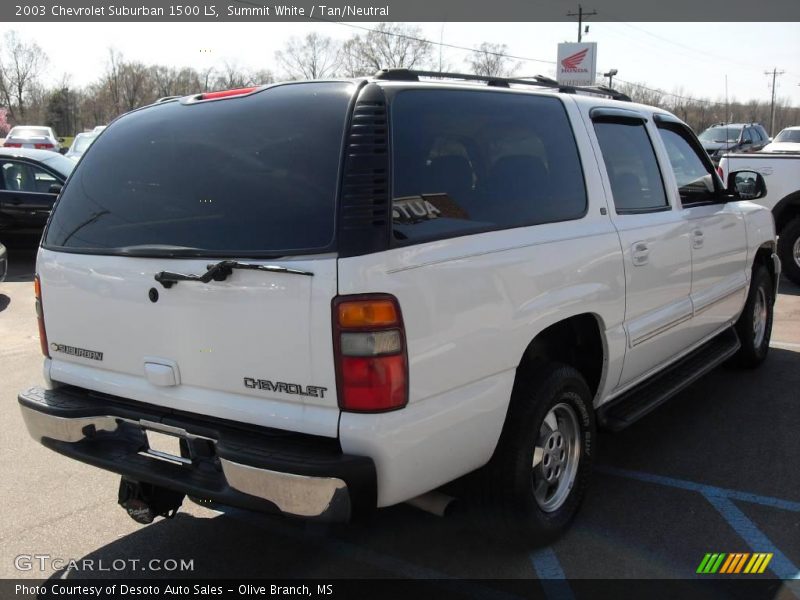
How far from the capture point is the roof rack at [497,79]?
3.04 m

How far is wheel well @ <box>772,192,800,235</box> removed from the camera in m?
9.55

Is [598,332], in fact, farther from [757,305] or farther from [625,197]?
[757,305]

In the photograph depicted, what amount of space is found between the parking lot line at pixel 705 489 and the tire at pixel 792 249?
6.76 meters

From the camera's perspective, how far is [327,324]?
2.45m

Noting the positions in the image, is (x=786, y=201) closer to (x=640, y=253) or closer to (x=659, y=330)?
(x=659, y=330)

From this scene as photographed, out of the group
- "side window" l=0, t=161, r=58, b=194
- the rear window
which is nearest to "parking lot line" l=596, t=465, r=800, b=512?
the rear window

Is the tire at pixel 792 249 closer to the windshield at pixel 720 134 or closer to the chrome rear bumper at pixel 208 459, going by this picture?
the chrome rear bumper at pixel 208 459

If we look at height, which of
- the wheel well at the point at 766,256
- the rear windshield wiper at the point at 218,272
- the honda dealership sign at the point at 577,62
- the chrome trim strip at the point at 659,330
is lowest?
the chrome trim strip at the point at 659,330

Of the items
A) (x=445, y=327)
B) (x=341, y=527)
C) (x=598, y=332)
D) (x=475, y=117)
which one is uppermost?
(x=475, y=117)

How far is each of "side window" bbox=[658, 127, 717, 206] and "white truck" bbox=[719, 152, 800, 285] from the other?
17.2 feet

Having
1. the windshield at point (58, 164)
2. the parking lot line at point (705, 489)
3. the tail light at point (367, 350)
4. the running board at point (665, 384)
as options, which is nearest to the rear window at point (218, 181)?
the tail light at point (367, 350)

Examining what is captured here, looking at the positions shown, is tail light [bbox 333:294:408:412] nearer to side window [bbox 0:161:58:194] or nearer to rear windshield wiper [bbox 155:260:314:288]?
rear windshield wiper [bbox 155:260:314:288]

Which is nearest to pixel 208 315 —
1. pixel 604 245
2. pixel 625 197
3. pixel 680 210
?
pixel 604 245

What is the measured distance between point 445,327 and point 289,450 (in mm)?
685
